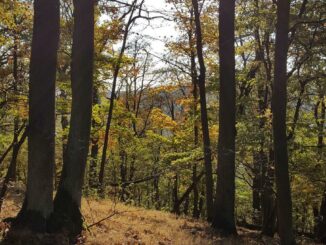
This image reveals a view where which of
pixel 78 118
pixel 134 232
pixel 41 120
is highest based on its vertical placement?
pixel 78 118

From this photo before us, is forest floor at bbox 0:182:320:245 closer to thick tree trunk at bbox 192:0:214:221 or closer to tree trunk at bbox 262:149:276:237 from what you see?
thick tree trunk at bbox 192:0:214:221

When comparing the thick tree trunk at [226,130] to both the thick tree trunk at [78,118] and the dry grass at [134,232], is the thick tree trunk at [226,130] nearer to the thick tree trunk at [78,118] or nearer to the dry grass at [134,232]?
the dry grass at [134,232]

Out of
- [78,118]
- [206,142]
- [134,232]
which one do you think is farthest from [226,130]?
[78,118]

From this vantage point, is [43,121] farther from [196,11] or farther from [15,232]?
[196,11]

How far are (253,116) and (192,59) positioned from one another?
4.56 meters

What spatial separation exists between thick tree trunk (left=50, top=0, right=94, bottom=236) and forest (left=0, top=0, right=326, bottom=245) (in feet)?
0.07

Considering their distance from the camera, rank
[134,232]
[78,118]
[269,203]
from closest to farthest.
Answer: [78,118], [134,232], [269,203]

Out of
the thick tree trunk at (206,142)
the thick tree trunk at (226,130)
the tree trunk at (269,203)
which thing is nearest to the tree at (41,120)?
the thick tree trunk at (226,130)

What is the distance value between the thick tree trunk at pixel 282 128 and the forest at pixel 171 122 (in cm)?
3

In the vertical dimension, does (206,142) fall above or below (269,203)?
above

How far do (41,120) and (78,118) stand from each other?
1338 mm

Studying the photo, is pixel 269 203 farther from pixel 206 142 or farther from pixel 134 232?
pixel 134 232

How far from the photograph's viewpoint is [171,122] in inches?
1131

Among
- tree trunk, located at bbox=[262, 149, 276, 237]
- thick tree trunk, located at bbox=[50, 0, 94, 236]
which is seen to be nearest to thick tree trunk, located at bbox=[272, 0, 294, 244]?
tree trunk, located at bbox=[262, 149, 276, 237]
